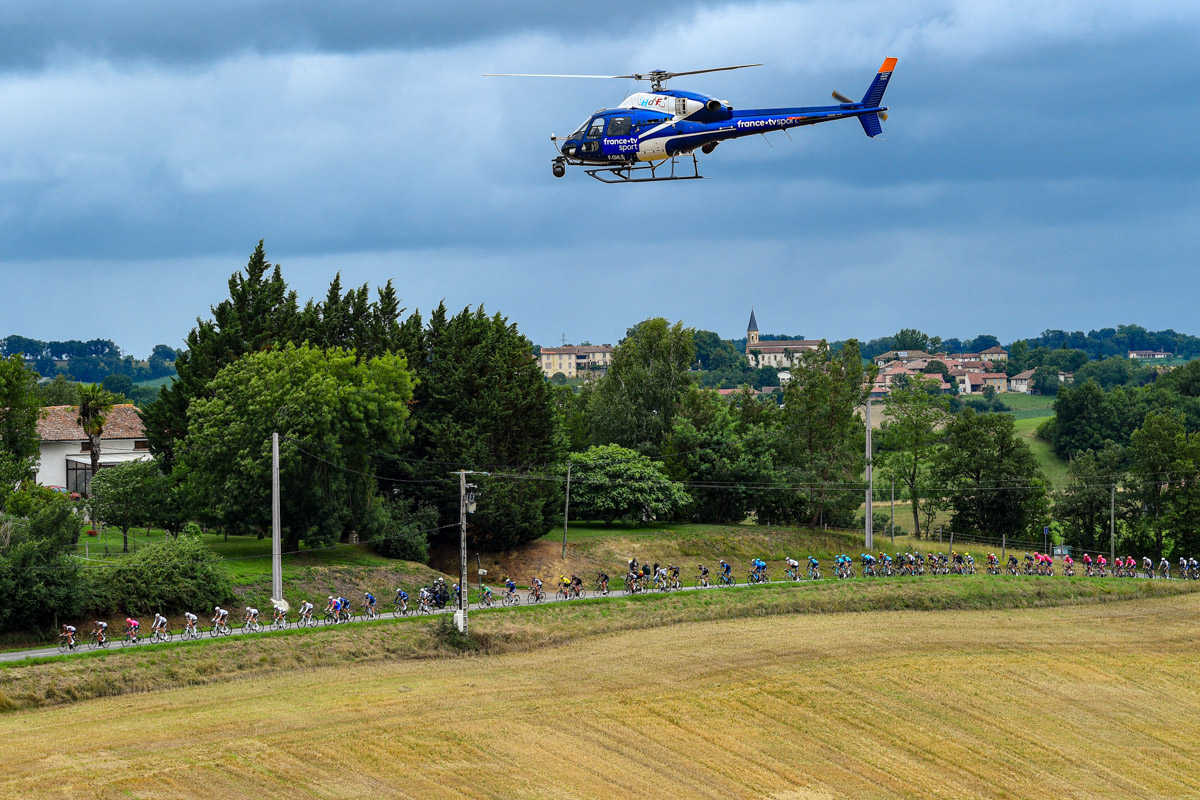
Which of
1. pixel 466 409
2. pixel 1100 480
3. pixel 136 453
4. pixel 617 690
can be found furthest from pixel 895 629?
pixel 136 453

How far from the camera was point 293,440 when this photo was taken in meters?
57.5

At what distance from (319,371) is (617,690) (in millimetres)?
25796

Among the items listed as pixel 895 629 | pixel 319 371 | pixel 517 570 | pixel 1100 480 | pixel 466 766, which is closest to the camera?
pixel 466 766

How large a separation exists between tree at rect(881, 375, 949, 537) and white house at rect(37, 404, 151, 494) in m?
54.6

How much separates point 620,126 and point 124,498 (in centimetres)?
3345

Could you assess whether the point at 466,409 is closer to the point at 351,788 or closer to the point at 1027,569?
the point at 1027,569

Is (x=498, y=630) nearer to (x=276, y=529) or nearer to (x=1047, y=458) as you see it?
(x=276, y=529)

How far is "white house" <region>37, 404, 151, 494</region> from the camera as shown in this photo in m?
79.9

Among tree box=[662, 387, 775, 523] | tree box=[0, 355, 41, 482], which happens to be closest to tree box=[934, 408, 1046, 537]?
tree box=[662, 387, 775, 523]

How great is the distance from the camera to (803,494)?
8331 cm

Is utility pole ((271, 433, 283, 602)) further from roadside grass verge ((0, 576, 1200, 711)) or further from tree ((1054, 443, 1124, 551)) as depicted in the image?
tree ((1054, 443, 1124, 551))

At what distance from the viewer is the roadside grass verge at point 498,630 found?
4172 cm

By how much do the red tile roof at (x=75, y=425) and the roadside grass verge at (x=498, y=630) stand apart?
34.7 metres

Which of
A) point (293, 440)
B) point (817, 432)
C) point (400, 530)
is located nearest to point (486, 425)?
point (400, 530)
